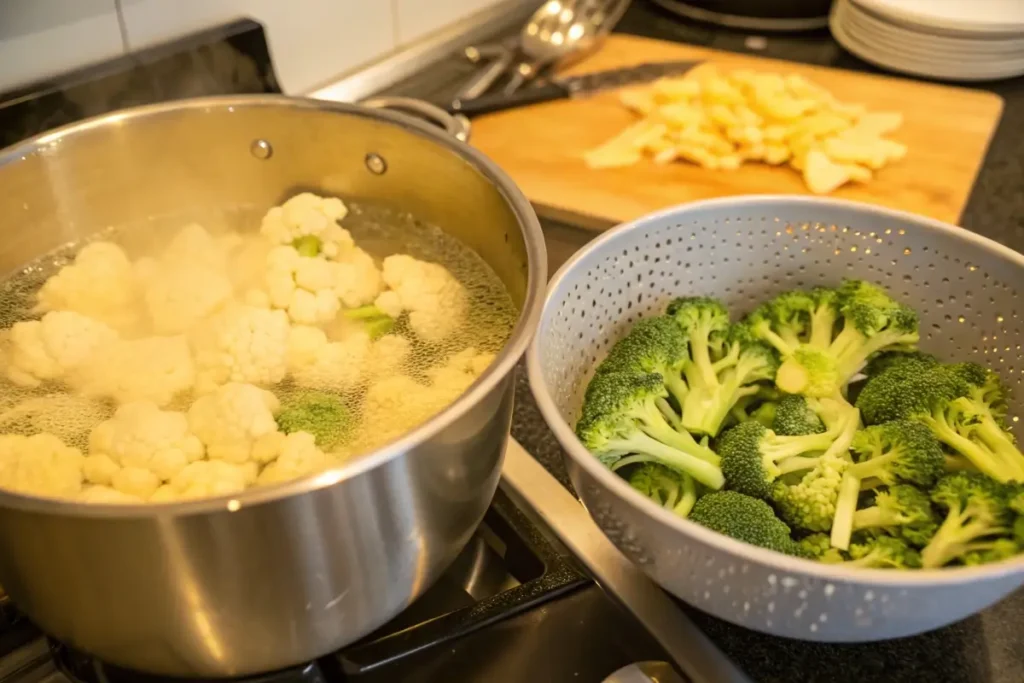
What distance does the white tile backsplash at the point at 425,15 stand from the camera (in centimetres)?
120

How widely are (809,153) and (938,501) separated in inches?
22.8

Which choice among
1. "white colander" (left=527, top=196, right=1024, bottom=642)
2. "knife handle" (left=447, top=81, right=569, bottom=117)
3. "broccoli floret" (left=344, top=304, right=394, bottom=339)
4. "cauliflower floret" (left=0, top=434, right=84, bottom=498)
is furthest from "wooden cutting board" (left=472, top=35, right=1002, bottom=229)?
"cauliflower floret" (left=0, top=434, right=84, bottom=498)

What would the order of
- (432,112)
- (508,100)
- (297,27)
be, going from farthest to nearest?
1. (508,100)
2. (297,27)
3. (432,112)

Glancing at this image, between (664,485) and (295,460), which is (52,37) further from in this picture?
(664,485)

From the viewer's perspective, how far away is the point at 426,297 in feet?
2.16

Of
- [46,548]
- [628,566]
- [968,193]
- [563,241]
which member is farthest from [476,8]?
[46,548]

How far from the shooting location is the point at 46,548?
0.41 meters

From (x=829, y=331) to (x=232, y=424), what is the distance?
1.48ft

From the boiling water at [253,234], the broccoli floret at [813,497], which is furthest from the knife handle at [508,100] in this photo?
the broccoli floret at [813,497]

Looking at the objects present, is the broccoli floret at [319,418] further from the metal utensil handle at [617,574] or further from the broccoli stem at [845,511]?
the broccoli stem at [845,511]

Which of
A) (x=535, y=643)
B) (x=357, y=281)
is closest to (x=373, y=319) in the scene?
(x=357, y=281)

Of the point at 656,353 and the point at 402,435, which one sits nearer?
the point at 402,435

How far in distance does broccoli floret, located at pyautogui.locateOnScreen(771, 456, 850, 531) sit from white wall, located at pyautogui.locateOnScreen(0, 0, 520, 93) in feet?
2.49

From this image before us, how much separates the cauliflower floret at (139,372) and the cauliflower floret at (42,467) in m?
0.07
